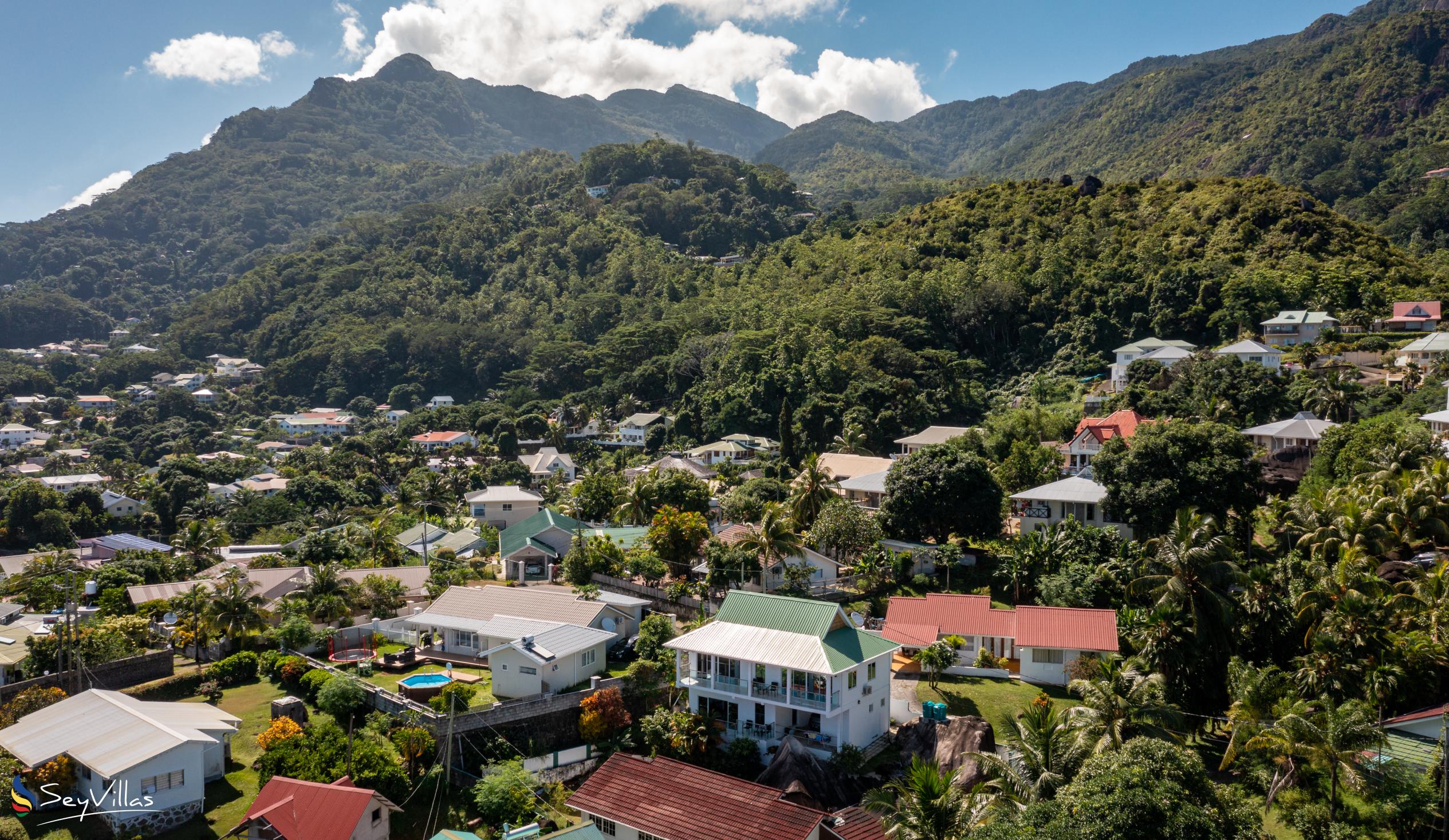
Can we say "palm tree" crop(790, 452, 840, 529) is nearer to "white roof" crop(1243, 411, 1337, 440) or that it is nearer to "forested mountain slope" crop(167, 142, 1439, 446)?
"forested mountain slope" crop(167, 142, 1439, 446)

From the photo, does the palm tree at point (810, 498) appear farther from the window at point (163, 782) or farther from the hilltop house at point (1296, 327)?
the hilltop house at point (1296, 327)

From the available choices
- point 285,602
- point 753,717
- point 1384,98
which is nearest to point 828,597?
point 753,717

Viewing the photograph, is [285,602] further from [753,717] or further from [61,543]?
[61,543]

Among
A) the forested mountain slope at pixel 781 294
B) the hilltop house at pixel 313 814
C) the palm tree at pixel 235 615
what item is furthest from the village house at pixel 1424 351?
the palm tree at pixel 235 615

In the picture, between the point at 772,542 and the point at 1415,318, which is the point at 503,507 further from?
the point at 1415,318

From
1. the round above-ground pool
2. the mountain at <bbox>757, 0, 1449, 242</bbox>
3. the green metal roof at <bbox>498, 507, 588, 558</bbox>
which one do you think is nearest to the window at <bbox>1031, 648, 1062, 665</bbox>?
the round above-ground pool

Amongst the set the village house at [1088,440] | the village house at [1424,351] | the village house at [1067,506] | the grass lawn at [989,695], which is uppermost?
A: the village house at [1424,351]

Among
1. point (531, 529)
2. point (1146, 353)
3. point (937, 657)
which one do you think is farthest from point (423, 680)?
point (1146, 353)
